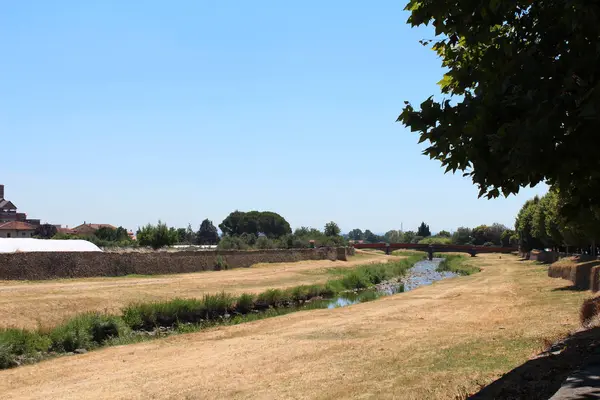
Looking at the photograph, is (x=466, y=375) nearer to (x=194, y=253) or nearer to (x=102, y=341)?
(x=102, y=341)

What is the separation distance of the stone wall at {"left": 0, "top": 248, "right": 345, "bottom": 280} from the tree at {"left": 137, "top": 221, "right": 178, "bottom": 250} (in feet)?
44.9

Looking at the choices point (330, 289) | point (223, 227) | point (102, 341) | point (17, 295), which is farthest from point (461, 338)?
point (223, 227)

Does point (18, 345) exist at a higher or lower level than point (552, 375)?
lower

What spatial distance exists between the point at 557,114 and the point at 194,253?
207 feet

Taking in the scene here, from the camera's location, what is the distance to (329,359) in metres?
17.7

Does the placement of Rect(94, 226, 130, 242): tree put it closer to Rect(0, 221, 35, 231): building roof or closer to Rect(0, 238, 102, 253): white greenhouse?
Rect(0, 221, 35, 231): building roof

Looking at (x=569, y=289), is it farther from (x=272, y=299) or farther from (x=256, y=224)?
(x=256, y=224)

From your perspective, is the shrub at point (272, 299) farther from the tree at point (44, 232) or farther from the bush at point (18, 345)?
the tree at point (44, 232)

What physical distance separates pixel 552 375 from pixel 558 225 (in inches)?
1383

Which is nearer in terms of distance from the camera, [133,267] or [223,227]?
[133,267]

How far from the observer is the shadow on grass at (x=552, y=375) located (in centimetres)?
675

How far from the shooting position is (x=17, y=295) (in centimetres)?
3328

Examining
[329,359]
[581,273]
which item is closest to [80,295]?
[329,359]

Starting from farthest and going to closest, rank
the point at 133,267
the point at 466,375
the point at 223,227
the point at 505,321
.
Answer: the point at 223,227 < the point at 133,267 < the point at 505,321 < the point at 466,375
